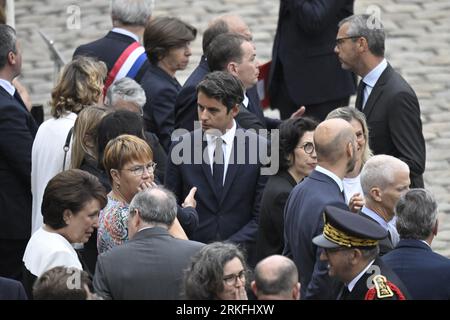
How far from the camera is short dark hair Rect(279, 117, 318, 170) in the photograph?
10594 millimetres

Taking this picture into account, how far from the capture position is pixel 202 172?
1070 cm

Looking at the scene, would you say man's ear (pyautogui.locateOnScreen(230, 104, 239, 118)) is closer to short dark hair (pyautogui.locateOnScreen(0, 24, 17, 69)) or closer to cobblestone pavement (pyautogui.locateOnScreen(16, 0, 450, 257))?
short dark hair (pyautogui.locateOnScreen(0, 24, 17, 69))

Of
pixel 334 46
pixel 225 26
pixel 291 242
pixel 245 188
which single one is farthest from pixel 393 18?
pixel 291 242

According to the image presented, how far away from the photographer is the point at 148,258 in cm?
893

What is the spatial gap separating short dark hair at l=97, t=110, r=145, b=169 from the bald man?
7.96ft

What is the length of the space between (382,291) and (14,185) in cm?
367

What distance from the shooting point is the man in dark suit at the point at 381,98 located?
37.8 feet

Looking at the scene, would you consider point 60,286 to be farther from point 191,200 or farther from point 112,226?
point 191,200

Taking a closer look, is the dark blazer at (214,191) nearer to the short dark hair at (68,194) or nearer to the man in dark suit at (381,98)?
the short dark hair at (68,194)

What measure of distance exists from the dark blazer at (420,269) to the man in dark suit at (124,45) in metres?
4.11

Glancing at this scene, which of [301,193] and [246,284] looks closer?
[246,284]

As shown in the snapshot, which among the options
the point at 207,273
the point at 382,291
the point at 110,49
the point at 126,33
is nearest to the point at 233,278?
the point at 207,273
